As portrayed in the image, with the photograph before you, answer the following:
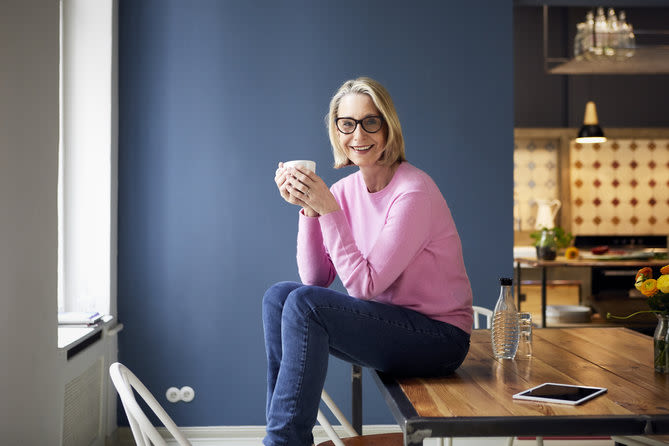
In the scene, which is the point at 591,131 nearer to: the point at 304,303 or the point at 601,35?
the point at 601,35

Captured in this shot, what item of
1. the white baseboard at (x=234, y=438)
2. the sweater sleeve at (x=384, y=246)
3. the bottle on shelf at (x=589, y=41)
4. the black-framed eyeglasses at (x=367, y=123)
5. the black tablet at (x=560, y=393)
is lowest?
the white baseboard at (x=234, y=438)

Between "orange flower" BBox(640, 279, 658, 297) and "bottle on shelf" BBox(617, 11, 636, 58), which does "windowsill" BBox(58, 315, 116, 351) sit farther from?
"bottle on shelf" BBox(617, 11, 636, 58)

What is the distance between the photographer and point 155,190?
2994 millimetres

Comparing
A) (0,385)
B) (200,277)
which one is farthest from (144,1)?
(0,385)

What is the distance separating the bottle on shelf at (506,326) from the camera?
162cm

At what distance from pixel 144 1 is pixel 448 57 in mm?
1433

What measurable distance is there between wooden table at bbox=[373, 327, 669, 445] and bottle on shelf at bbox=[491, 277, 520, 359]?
0.10ft

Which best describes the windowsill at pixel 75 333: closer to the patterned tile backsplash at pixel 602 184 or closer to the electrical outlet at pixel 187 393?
the electrical outlet at pixel 187 393

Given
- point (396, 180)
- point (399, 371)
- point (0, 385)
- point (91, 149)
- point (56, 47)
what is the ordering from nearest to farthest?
point (399, 371), point (396, 180), point (0, 385), point (56, 47), point (91, 149)

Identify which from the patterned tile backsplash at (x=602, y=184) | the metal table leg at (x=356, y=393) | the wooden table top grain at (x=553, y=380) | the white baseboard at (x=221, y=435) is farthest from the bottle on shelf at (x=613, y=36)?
the metal table leg at (x=356, y=393)

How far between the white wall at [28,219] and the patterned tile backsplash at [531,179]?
210 inches

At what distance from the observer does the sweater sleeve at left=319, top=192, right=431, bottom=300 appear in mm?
1475

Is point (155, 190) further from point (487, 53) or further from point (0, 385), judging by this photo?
point (487, 53)

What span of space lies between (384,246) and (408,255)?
0.20 feet
